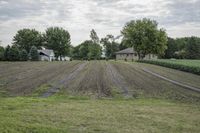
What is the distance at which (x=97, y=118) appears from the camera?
28.3ft

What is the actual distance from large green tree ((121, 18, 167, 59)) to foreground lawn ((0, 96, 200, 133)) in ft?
220

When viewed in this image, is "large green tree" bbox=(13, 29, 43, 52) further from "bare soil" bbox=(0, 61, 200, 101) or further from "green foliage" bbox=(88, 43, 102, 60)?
"bare soil" bbox=(0, 61, 200, 101)

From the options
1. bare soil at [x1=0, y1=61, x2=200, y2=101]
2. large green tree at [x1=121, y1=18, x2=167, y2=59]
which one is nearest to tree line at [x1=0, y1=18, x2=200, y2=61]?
large green tree at [x1=121, y1=18, x2=167, y2=59]

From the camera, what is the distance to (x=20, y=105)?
10.6m

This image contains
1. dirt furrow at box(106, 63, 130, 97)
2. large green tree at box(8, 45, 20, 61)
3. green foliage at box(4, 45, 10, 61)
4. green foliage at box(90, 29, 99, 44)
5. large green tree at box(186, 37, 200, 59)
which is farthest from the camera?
green foliage at box(90, 29, 99, 44)

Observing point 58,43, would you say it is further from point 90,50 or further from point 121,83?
point 121,83

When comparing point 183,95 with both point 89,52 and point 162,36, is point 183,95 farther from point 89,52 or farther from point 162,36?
point 89,52

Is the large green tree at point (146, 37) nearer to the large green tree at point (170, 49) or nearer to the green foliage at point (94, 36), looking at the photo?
the large green tree at point (170, 49)

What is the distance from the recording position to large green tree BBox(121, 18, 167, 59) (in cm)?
7744

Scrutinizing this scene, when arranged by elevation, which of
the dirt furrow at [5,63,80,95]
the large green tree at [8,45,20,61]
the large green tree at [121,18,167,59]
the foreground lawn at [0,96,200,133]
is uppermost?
the large green tree at [121,18,167,59]

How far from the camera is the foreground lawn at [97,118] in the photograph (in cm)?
736

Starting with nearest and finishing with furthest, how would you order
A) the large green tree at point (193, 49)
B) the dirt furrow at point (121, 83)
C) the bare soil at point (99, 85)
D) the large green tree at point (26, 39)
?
the bare soil at point (99, 85), the dirt furrow at point (121, 83), the large green tree at point (193, 49), the large green tree at point (26, 39)

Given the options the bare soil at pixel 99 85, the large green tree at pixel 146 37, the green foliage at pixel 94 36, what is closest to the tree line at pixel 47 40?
the green foliage at pixel 94 36

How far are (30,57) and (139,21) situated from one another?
32.1 m
